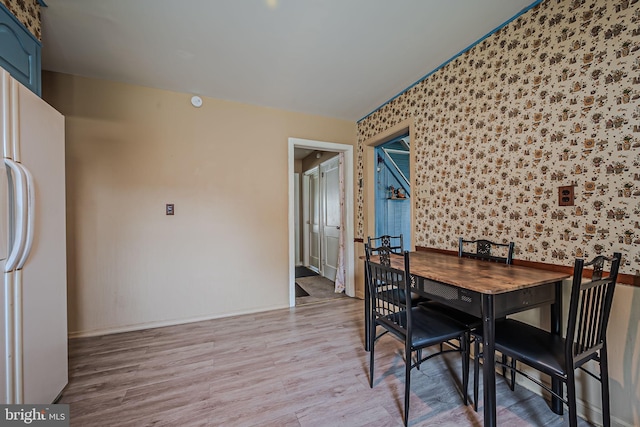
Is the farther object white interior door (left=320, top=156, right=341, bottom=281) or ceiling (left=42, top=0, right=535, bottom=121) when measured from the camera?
white interior door (left=320, top=156, right=341, bottom=281)

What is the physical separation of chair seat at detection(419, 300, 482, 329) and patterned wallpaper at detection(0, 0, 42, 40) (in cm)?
319

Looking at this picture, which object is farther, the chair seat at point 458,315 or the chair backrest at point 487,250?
the chair backrest at point 487,250

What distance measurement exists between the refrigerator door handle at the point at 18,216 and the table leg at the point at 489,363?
2.33 m

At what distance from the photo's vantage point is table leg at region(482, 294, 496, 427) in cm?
125

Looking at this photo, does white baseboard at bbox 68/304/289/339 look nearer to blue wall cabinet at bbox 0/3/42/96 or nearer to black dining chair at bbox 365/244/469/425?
black dining chair at bbox 365/244/469/425

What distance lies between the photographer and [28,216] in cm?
129

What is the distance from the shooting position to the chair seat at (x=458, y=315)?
1.64 metres

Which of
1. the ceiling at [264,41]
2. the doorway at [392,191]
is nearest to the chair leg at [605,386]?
the ceiling at [264,41]

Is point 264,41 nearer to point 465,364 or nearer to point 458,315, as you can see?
point 458,315

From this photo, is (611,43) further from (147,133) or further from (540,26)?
(147,133)

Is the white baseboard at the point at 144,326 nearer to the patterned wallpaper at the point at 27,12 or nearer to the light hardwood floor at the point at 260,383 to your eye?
the light hardwood floor at the point at 260,383

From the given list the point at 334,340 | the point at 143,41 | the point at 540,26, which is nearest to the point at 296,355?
the point at 334,340

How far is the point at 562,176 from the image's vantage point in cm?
157

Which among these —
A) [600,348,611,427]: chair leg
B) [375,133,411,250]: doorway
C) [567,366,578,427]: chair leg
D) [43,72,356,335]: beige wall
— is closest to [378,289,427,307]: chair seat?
[567,366,578,427]: chair leg
